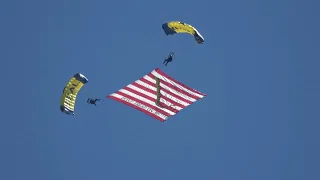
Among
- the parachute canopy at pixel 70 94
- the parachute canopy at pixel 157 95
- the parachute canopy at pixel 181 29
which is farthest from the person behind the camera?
the parachute canopy at pixel 70 94

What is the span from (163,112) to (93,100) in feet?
20.3

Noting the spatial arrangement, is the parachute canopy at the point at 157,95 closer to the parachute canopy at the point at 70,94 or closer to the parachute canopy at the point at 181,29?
the parachute canopy at the point at 181,29

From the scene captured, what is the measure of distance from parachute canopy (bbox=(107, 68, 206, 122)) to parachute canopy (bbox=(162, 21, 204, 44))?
10.9 feet

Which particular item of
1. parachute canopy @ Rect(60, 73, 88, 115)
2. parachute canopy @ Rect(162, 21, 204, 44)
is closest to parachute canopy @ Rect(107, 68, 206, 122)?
parachute canopy @ Rect(162, 21, 204, 44)

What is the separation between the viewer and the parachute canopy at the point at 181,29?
49.5 metres

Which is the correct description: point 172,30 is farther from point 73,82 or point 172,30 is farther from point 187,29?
point 73,82

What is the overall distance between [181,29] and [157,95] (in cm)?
536

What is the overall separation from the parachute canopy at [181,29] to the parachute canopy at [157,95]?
3.33 m

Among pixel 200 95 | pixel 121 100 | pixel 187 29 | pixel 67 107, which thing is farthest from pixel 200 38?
pixel 67 107

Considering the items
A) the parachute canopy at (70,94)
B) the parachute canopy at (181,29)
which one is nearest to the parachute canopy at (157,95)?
the parachute canopy at (181,29)

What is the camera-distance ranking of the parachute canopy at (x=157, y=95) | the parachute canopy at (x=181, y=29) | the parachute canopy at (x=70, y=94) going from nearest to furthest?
the parachute canopy at (x=157, y=95) → the parachute canopy at (x=181, y=29) → the parachute canopy at (x=70, y=94)

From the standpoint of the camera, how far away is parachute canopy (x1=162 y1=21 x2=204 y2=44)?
49522 mm

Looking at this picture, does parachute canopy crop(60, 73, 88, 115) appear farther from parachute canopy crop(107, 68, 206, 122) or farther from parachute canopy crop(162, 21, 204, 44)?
parachute canopy crop(162, 21, 204, 44)

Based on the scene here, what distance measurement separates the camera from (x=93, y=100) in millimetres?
50969
